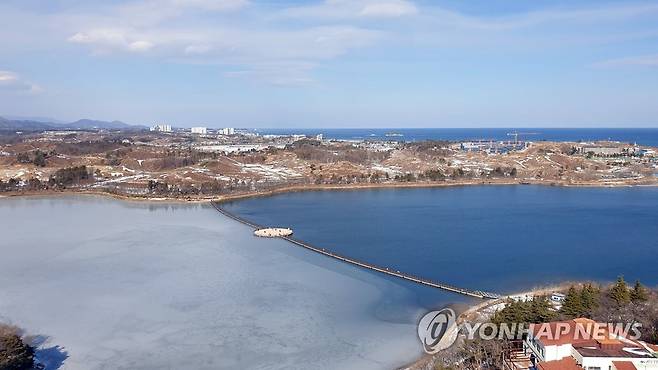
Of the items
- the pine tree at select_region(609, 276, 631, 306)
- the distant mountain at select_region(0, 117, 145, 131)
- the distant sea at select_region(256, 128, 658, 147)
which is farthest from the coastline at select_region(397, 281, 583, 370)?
the distant mountain at select_region(0, 117, 145, 131)

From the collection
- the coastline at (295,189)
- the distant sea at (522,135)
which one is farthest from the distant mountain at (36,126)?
the coastline at (295,189)

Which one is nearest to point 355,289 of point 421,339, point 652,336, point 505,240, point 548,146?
point 421,339

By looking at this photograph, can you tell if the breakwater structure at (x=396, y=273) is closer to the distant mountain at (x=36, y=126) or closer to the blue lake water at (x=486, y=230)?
the blue lake water at (x=486, y=230)

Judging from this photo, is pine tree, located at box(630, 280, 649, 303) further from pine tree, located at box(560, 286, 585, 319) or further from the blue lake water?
the blue lake water

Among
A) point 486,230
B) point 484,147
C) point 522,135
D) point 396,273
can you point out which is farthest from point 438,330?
point 522,135

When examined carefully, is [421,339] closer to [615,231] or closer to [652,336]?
[652,336]
